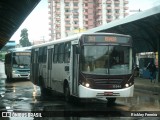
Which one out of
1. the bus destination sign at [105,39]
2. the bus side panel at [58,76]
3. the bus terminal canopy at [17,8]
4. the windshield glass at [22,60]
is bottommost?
the bus side panel at [58,76]

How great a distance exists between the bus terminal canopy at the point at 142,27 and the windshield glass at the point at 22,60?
6.73 meters

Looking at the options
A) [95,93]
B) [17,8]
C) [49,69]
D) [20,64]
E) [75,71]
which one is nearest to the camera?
[95,93]

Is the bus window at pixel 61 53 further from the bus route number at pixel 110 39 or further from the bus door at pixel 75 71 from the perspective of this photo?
the bus route number at pixel 110 39

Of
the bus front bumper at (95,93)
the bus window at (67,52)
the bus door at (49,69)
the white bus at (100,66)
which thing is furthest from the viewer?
the bus door at (49,69)

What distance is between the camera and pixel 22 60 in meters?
35.3

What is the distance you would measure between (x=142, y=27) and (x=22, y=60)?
1249cm

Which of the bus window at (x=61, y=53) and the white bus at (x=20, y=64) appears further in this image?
the white bus at (x=20, y=64)

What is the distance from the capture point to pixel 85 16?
158m

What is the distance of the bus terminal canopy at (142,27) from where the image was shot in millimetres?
23375

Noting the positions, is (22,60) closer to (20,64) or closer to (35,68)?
(20,64)

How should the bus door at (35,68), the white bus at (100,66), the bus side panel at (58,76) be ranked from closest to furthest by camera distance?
1. the white bus at (100,66)
2. the bus side panel at (58,76)
3. the bus door at (35,68)

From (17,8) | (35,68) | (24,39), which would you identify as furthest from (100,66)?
(24,39)

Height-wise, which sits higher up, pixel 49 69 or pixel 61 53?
pixel 61 53

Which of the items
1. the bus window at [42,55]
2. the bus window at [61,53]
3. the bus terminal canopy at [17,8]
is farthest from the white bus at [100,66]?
the bus window at [42,55]
